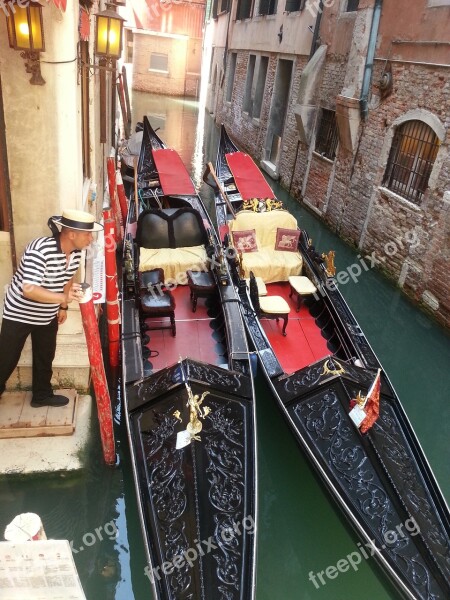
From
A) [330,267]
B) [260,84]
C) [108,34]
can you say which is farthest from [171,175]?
[260,84]

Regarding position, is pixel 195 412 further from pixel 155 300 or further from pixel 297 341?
pixel 297 341

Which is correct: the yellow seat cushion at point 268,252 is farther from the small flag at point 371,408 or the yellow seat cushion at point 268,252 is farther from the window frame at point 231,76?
the window frame at point 231,76

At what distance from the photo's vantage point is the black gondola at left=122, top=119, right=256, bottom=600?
204cm

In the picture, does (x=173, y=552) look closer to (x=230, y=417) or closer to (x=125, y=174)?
(x=230, y=417)

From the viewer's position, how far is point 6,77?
2.47m

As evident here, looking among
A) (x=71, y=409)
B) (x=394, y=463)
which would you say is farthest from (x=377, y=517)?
(x=71, y=409)

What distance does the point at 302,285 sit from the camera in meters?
4.26

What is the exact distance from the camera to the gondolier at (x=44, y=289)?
236cm

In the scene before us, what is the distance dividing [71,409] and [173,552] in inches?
53.6

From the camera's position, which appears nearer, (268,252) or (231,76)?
(268,252)

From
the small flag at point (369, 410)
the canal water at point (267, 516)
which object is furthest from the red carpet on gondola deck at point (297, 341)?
the small flag at point (369, 410)

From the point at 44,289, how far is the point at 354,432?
6.20 ft

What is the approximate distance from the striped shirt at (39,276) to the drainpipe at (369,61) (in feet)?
16.9

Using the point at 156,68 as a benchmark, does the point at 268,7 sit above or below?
above
